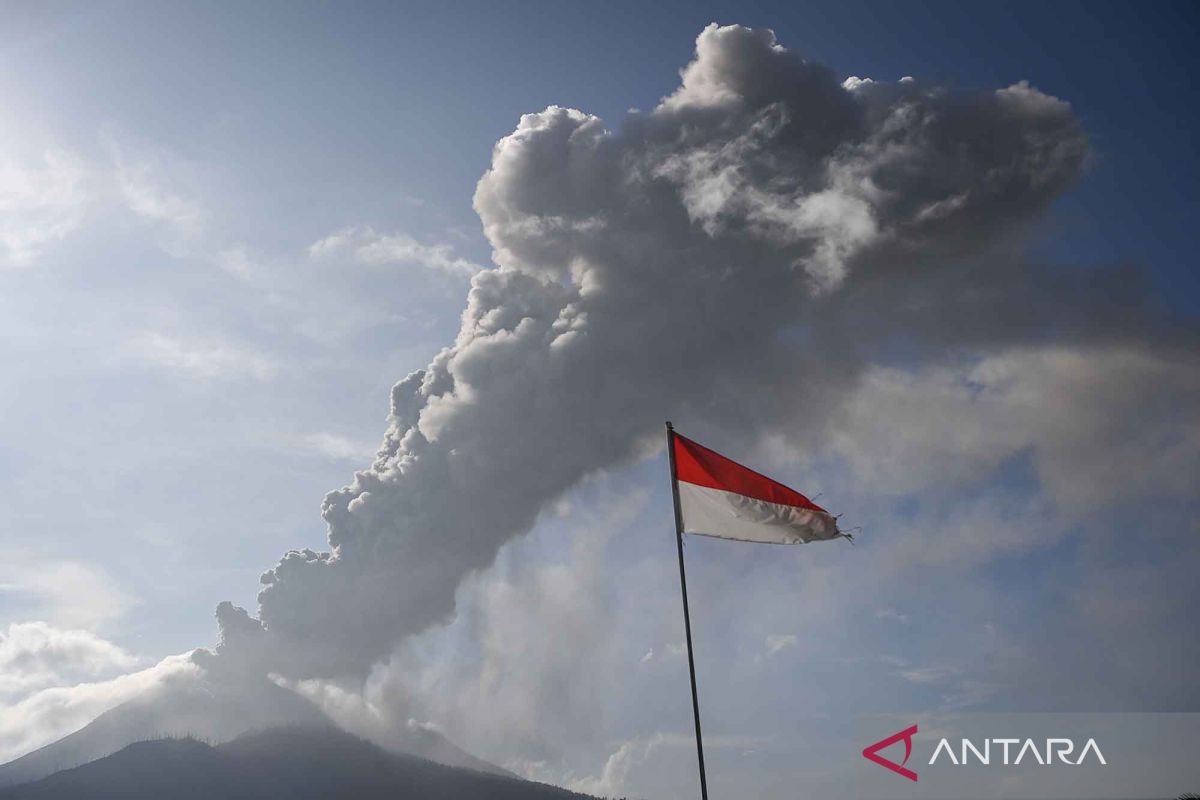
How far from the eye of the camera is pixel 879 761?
3494cm

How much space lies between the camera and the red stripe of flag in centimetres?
2602

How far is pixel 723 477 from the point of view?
26109mm

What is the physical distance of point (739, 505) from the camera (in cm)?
2606

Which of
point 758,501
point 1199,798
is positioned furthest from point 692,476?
point 1199,798

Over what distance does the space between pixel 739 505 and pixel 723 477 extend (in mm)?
918

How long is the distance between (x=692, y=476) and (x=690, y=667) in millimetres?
6223

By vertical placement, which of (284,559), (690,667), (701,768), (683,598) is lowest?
(701,768)

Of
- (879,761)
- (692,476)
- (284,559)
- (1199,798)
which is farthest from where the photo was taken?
(284,559)

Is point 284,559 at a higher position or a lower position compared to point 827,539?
higher

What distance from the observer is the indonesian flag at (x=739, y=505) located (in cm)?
2588

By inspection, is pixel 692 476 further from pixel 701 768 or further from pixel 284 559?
pixel 284 559

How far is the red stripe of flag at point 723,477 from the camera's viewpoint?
26.0 m

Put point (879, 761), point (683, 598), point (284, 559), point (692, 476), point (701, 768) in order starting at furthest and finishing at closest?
point (284, 559)
point (879, 761)
point (692, 476)
point (683, 598)
point (701, 768)

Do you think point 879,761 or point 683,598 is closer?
point 683,598
